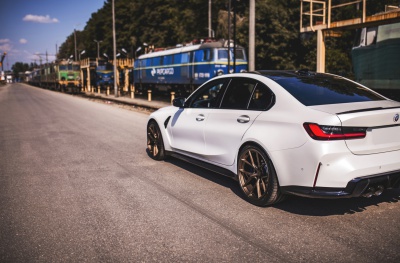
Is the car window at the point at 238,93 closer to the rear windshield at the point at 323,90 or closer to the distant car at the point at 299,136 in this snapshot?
the distant car at the point at 299,136

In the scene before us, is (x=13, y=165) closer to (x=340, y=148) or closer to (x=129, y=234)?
(x=129, y=234)

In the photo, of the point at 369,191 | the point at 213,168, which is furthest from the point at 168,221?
the point at 369,191

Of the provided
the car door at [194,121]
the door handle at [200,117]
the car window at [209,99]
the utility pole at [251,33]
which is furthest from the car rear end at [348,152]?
the utility pole at [251,33]

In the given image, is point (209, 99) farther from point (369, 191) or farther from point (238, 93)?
point (369, 191)

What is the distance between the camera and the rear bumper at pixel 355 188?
144 inches

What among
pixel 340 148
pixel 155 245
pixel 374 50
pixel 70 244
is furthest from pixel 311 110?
pixel 374 50

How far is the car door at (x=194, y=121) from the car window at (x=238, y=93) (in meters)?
0.16

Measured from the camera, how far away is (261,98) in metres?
4.59

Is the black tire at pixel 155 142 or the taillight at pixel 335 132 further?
the black tire at pixel 155 142

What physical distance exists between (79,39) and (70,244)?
12447 cm

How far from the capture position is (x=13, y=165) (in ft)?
22.6

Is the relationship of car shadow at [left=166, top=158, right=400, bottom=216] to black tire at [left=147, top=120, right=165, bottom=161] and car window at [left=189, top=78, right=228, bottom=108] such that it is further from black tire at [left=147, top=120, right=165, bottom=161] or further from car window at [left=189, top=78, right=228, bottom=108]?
black tire at [left=147, top=120, right=165, bottom=161]

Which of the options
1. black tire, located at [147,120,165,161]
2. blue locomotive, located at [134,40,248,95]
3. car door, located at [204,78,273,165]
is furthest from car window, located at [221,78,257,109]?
blue locomotive, located at [134,40,248,95]

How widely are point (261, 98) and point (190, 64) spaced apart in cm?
1946
